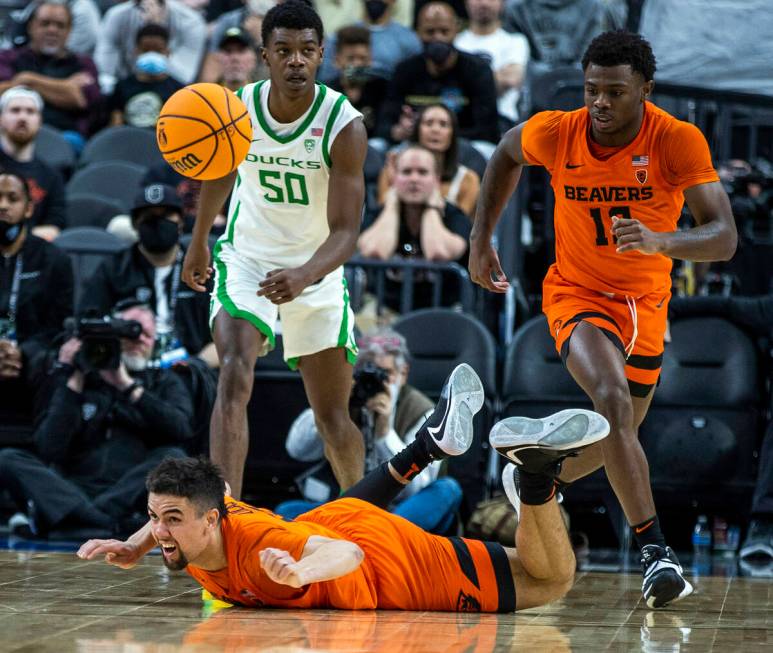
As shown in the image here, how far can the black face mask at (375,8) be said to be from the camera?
12992 mm

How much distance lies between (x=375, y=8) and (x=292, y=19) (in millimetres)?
6839

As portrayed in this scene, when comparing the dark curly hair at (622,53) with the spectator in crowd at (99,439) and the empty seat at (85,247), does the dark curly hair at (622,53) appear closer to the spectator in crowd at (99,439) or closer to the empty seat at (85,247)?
the spectator in crowd at (99,439)

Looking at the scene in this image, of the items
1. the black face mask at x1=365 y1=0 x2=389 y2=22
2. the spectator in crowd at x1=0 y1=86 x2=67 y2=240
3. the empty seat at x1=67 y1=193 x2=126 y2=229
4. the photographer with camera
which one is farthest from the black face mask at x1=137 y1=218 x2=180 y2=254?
the black face mask at x1=365 y1=0 x2=389 y2=22

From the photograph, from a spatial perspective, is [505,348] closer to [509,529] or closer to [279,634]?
[509,529]

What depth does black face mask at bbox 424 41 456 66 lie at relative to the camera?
11.6 meters

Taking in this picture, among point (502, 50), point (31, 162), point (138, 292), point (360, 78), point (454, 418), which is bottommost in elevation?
point (454, 418)

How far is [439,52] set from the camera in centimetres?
1156

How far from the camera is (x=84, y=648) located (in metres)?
4.25

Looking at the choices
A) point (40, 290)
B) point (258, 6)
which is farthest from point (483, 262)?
point (258, 6)

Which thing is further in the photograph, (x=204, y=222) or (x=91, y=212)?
(x=91, y=212)

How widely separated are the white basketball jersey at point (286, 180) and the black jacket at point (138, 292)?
2.40 metres

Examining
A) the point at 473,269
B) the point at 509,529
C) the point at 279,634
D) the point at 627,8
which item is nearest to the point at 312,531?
the point at 279,634

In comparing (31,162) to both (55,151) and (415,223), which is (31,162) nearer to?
(55,151)

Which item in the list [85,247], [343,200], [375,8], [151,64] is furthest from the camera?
[375,8]
